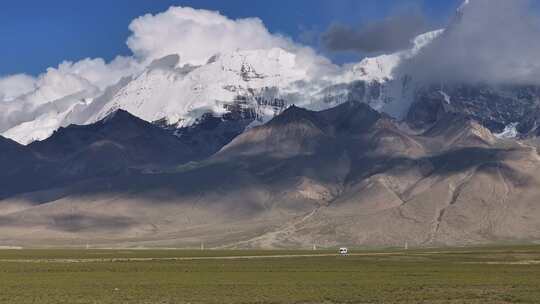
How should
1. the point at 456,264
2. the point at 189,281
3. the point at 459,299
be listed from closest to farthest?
the point at 459,299
the point at 189,281
the point at 456,264

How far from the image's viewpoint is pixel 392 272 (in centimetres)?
13850

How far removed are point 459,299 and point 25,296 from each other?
3734 centimetres

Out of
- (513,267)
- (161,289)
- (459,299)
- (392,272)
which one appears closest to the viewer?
(459,299)

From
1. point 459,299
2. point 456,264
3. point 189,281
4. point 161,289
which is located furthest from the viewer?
point 456,264

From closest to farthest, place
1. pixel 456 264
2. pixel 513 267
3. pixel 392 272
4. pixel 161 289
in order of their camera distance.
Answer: pixel 161 289 < pixel 392 272 < pixel 513 267 < pixel 456 264

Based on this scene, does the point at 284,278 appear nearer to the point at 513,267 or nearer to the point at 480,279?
the point at 480,279

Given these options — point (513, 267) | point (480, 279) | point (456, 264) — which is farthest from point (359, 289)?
point (456, 264)

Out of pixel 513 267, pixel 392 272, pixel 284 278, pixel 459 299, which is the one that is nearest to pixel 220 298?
pixel 459 299

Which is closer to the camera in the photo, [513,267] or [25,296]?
[25,296]

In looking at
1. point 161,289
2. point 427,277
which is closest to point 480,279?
point 427,277

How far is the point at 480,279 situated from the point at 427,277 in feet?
22.5

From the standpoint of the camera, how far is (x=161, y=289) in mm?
106000

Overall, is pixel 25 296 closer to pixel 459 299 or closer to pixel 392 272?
pixel 459 299

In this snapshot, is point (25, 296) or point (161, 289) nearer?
point (25, 296)
